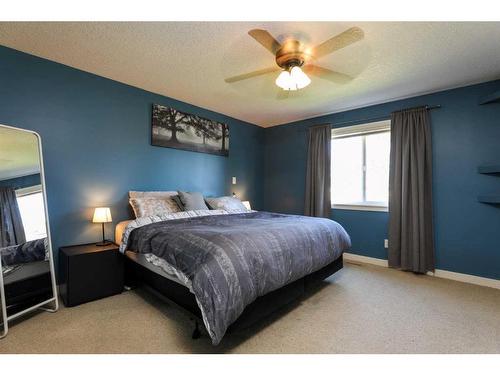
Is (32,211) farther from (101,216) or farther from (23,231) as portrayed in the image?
(101,216)

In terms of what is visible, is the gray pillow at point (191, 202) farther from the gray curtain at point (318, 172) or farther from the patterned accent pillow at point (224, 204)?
the gray curtain at point (318, 172)

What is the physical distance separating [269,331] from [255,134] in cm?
371

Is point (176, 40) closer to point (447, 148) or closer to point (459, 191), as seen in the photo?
point (447, 148)

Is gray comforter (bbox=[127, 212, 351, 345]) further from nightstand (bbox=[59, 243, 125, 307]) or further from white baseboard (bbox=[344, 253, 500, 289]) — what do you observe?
white baseboard (bbox=[344, 253, 500, 289])

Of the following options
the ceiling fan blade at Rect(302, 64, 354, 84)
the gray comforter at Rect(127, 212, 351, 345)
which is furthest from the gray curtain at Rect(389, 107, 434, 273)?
the ceiling fan blade at Rect(302, 64, 354, 84)

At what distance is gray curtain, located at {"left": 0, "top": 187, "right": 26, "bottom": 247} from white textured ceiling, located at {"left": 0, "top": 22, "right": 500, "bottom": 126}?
1.37 meters

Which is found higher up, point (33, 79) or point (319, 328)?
point (33, 79)

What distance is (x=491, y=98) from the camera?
2.61m

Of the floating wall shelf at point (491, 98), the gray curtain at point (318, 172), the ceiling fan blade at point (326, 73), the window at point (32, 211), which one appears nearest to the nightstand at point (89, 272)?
the window at point (32, 211)

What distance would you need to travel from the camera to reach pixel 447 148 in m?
2.98

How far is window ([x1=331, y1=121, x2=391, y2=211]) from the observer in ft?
11.6

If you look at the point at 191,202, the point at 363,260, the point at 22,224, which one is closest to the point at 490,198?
the point at 363,260

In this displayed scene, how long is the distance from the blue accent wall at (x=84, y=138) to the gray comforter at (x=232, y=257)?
83cm
